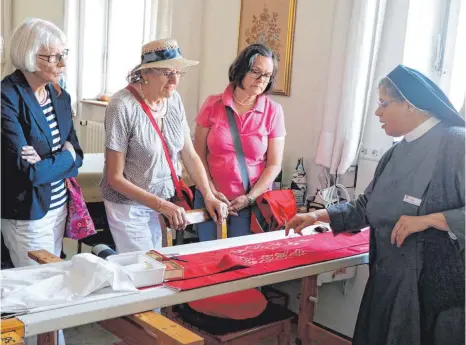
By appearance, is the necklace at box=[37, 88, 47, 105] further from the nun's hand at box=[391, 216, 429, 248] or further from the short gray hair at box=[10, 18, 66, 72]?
the nun's hand at box=[391, 216, 429, 248]

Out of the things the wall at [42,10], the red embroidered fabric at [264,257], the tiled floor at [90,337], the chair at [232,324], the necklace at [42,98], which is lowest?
the tiled floor at [90,337]

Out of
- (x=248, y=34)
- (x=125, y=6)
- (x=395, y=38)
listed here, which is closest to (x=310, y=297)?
(x=395, y=38)

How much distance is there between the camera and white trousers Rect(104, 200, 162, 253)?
2244 mm

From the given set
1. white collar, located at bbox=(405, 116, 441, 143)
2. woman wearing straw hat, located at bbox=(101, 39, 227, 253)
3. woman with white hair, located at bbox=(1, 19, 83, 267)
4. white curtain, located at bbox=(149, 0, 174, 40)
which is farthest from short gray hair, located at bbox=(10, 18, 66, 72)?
white curtain, located at bbox=(149, 0, 174, 40)

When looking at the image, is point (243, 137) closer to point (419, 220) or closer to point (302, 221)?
point (302, 221)

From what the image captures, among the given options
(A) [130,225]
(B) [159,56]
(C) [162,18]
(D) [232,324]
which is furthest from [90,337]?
(C) [162,18]

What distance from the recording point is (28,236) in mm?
2004

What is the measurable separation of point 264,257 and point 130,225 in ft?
1.90

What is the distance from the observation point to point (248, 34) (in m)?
3.83

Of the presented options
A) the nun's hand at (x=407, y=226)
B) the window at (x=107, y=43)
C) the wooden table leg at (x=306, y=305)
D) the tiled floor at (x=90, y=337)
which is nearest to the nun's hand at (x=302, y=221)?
the wooden table leg at (x=306, y=305)

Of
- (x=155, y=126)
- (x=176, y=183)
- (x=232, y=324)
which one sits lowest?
(x=232, y=324)

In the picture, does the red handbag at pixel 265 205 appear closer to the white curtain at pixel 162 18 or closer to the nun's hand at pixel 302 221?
the nun's hand at pixel 302 221

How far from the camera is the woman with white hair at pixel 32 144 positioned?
75.5 inches

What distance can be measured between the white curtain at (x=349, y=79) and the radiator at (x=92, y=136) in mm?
3086
